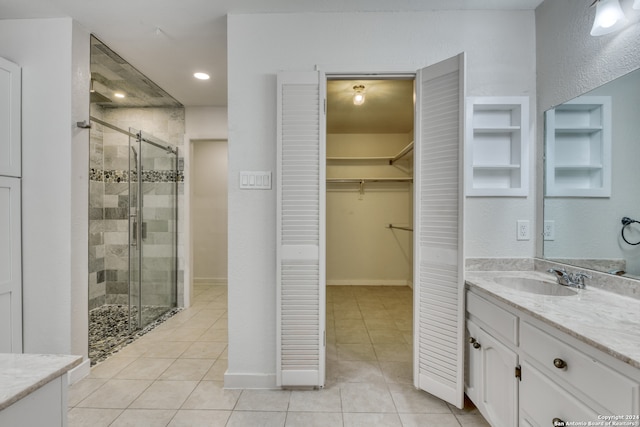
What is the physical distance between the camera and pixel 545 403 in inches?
46.4

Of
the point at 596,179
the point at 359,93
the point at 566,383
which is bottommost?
the point at 566,383

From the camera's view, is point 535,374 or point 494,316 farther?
point 494,316

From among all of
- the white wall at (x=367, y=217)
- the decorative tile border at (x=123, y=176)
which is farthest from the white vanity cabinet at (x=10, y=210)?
the white wall at (x=367, y=217)

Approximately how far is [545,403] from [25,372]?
1.65 meters

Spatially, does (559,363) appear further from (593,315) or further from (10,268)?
(10,268)

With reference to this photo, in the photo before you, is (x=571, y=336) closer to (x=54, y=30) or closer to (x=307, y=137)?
(x=307, y=137)

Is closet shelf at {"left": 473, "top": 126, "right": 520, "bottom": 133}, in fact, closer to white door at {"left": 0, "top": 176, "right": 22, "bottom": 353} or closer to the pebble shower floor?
white door at {"left": 0, "top": 176, "right": 22, "bottom": 353}

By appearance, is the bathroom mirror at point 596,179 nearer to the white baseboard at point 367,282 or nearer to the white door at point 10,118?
the white baseboard at point 367,282

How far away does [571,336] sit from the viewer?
104 cm

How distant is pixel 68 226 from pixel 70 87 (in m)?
0.95

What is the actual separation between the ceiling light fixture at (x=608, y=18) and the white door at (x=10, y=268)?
347 centimetres

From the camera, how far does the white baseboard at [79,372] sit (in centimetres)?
207

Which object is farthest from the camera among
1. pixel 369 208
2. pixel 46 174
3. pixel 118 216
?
pixel 369 208

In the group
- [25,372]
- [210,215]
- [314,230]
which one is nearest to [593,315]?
[314,230]
